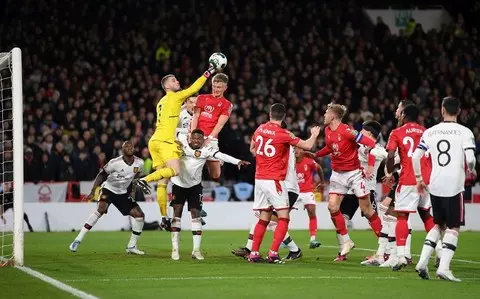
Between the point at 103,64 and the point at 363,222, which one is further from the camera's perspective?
the point at 103,64

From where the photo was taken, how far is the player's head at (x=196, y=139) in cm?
1617

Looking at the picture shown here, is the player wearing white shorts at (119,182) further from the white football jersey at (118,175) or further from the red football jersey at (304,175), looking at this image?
the red football jersey at (304,175)

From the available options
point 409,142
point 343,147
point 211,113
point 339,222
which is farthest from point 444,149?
point 211,113

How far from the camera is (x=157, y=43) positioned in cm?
3191

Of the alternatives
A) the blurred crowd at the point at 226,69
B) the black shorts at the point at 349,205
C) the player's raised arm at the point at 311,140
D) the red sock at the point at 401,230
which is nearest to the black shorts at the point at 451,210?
the red sock at the point at 401,230

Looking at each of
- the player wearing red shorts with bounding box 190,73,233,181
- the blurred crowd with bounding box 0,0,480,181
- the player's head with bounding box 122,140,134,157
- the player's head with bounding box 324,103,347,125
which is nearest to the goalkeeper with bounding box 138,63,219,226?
the player wearing red shorts with bounding box 190,73,233,181

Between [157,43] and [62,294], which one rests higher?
[157,43]

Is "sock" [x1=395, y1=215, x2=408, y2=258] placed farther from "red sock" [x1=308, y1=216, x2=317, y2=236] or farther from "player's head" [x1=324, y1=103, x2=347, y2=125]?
"red sock" [x1=308, y1=216, x2=317, y2=236]

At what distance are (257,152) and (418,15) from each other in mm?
23676

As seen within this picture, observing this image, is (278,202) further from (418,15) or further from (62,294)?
(418,15)

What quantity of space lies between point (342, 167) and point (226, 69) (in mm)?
16329

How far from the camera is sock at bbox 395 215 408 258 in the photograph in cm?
1359

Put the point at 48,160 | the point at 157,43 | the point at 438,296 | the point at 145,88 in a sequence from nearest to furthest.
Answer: the point at 438,296 → the point at 48,160 → the point at 145,88 → the point at 157,43

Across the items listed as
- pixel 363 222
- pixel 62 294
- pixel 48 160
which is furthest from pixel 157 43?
pixel 62 294
